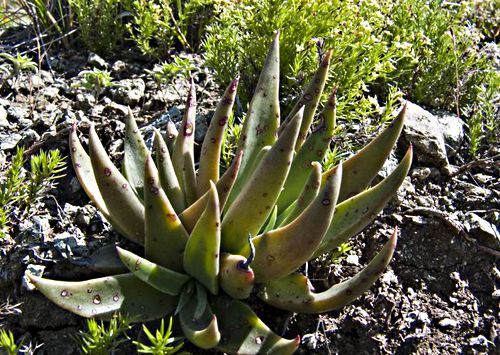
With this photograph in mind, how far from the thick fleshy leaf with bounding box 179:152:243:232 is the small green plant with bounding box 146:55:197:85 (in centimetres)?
116

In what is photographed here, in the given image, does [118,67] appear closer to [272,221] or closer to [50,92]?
[50,92]

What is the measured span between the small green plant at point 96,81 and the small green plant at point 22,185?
30.0 inches

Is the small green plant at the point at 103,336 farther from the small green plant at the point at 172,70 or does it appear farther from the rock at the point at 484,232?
the rock at the point at 484,232

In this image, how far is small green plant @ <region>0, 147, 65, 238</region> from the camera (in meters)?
2.72

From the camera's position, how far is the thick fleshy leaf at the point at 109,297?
89.8 inches

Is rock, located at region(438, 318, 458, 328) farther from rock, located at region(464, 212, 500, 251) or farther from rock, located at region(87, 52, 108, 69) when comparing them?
rock, located at region(87, 52, 108, 69)

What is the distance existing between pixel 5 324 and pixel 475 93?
2.99m

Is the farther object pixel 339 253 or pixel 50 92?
pixel 50 92

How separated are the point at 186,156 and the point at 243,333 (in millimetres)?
848

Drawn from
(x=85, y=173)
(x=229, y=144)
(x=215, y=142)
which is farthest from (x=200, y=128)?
(x=85, y=173)

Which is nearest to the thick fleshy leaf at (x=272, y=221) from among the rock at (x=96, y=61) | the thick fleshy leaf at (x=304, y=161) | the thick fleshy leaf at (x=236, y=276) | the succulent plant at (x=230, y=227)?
the succulent plant at (x=230, y=227)

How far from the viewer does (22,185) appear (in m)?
2.90

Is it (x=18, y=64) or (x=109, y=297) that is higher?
(x=18, y=64)

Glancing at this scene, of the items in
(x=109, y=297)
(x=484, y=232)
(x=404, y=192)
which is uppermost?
(x=109, y=297)
